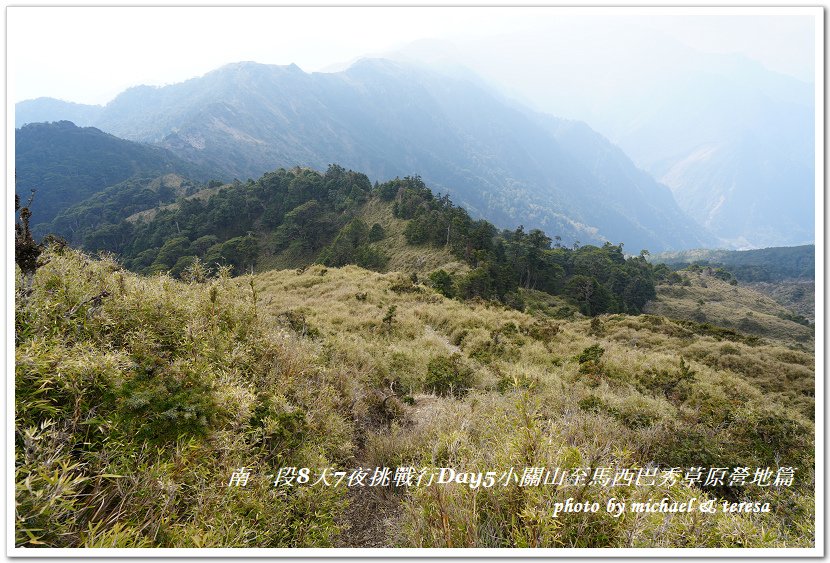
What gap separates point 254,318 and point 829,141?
8557 mm

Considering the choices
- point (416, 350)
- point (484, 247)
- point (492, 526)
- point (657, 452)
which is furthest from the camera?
point (484, 247)

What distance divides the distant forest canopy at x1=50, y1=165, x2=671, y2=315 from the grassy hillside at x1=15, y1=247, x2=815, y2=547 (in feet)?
81.7

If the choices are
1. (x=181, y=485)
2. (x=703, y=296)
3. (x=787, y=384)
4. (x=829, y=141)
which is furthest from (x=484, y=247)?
(x=703, y=296)

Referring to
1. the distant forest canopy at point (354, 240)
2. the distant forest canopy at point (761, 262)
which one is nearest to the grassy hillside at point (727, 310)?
the distant forest canopy at point (354, 240)

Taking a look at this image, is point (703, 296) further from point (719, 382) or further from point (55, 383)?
point (55, 383)

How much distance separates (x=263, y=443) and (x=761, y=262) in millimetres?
201125

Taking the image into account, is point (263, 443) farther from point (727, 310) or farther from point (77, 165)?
point (77, 165)

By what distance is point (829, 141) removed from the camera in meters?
4.87

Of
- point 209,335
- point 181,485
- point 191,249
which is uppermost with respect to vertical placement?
point 209,335

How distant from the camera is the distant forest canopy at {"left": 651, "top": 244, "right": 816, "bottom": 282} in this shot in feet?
392

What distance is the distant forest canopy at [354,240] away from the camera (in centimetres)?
4784

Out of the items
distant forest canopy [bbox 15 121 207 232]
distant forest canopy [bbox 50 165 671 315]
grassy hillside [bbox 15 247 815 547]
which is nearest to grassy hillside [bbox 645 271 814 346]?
distant forest canopy [bbox 50 165 671 315]

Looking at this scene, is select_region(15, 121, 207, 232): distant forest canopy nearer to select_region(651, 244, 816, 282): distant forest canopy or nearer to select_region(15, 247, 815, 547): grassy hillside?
select_region(15, 247, 815, 547): grassy hillside

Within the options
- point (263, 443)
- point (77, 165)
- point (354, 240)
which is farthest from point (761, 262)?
point (77, 165)
